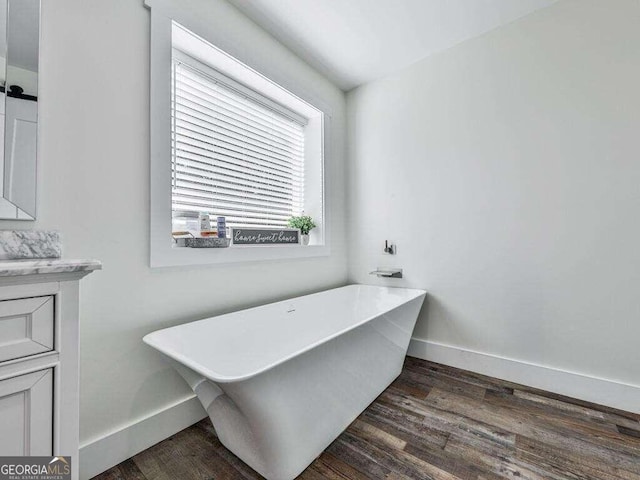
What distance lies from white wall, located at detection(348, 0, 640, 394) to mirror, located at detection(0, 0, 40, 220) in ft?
7.37

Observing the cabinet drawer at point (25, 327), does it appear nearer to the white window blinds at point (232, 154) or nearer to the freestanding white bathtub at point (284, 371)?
the freestanding white bathtub at point (284, 371)

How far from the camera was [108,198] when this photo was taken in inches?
51.4

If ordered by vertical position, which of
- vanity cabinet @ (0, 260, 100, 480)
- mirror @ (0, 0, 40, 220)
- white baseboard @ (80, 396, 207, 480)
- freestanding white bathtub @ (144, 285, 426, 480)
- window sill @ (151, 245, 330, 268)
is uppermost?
mirror @ (0, 0, 40, 220)

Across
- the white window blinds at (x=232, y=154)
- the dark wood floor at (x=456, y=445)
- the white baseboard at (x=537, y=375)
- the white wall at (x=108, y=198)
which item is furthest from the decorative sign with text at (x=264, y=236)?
the white baseboard at (x=537, y=375)

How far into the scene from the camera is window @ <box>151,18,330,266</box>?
1488mm

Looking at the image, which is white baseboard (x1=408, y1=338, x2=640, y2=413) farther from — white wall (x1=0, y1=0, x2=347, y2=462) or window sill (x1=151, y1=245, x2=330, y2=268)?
white wall (x1=0, y1=0, x2=347, y2=462)

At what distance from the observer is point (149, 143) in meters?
1.44

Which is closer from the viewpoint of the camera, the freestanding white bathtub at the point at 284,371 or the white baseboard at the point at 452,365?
the freestanding white bathtub at the point at 284,371

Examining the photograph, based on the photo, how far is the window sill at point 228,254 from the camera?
149 cm

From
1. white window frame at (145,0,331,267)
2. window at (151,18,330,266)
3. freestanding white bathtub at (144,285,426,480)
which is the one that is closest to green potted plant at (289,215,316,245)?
window at (151,18,330,266)

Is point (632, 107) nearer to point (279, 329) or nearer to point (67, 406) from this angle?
point (279, 329)

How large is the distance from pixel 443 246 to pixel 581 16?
1626 mm

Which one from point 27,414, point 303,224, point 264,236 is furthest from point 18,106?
point 303,224

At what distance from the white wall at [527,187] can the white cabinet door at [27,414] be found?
225 centimetres
